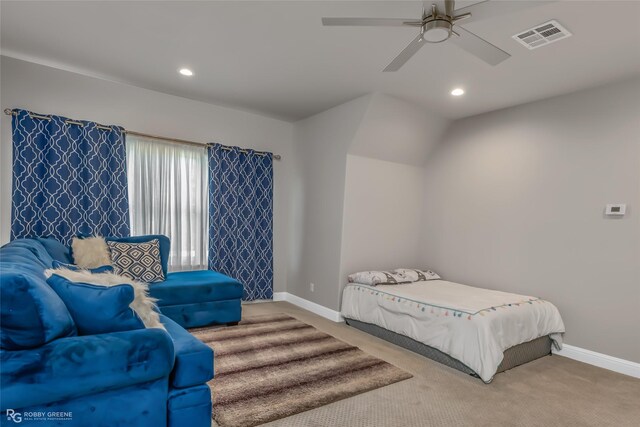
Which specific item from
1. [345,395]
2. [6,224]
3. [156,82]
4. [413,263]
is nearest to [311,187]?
[413,263]

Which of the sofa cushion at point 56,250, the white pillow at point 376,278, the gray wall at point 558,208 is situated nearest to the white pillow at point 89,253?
the sofa cushion at point 56,250

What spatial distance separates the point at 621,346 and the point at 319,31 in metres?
3.86

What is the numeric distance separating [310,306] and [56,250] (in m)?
2.99

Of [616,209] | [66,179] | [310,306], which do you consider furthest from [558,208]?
[66,179]

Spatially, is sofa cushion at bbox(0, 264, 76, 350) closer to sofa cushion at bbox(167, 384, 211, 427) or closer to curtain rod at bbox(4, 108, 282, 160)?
sofa cushion at bbox(167, 384, 211, 427)

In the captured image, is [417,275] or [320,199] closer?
[417,275]

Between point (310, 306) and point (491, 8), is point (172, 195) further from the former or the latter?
point (491, 8)

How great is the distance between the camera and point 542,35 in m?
2.52

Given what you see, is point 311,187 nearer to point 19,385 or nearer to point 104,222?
point 104,222

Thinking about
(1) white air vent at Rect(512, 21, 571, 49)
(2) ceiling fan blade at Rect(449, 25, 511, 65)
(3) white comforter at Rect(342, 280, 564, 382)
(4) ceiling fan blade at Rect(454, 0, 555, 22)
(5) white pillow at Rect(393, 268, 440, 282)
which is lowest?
(3) white comforter at Rect(342, 280, 564, 382)

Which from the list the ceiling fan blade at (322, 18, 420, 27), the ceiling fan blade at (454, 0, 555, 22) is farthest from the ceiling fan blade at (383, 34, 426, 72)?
the ceiling fan blade at (454, 0, 555, 22)

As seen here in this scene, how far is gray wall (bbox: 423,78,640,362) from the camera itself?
3164 mm
